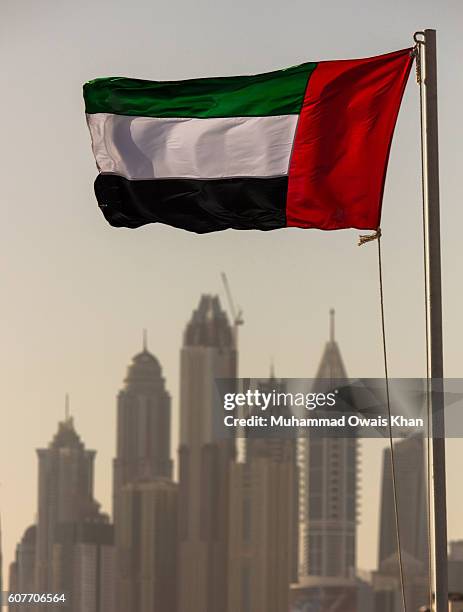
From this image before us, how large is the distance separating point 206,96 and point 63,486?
43.5 metres

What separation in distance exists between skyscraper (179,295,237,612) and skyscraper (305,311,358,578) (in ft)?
11.4

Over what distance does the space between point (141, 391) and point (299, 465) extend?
8135 millimetres

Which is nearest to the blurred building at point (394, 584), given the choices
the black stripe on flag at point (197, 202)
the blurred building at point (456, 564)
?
the blurred building at point (456, 564)

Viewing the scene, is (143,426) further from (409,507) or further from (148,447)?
(409,507)

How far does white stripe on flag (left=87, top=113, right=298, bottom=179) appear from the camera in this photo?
341 centimetres

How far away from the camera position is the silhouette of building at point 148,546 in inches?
1617

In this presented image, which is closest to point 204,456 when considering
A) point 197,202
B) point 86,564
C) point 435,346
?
point 86,564

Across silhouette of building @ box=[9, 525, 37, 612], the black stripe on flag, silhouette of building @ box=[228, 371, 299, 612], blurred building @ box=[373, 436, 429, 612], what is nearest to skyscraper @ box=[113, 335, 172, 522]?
silhouette of building @ box=[228, 371, 299, 612]

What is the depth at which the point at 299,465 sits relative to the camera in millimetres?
47750

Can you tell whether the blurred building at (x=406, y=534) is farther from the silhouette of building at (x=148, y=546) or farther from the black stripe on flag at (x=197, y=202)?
the black stripe on flag at (x=197, y=202)

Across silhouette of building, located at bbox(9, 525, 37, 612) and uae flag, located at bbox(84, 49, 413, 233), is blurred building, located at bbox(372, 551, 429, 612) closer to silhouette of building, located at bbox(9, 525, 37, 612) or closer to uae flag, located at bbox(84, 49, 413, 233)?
silhouette of building, located at bbox(9, 525, 37, 612)

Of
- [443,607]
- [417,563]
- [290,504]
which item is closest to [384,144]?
[443,607]

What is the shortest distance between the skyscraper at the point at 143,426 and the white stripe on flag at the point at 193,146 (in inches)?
1538

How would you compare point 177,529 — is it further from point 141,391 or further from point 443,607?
point 443,607
